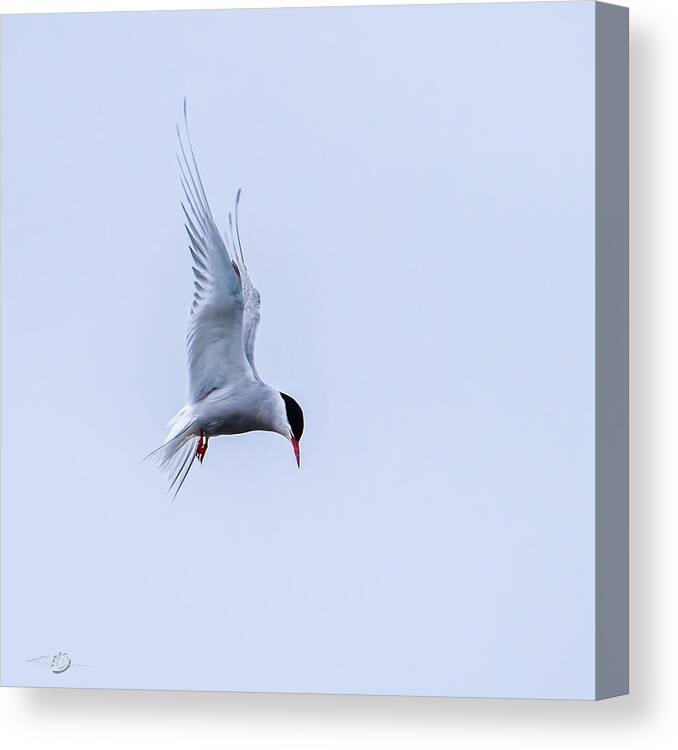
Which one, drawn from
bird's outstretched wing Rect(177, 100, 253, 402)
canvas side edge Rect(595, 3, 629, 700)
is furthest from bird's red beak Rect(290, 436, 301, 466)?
canvas side edge Rect(595, 3, 629, 700)

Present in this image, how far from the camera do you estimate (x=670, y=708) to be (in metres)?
4.97

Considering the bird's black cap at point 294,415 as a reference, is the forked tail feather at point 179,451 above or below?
below

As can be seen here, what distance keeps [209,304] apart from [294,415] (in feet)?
1.07

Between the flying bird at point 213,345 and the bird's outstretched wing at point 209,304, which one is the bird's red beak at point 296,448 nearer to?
the flying bird at point 213,345

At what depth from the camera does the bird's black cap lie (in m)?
5.02

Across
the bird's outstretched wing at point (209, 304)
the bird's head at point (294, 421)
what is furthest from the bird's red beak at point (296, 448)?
the bird's outstretched wing at point (209, 304)

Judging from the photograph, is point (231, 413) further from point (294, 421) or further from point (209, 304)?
point (209, 304)

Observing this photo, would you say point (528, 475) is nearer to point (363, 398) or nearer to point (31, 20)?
point (363, 398)

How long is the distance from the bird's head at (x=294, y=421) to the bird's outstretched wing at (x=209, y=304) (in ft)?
0.36

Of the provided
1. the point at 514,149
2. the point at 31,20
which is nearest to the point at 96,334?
the point at 31,20

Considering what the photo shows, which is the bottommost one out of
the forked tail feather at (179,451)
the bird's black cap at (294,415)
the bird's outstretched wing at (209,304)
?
the forked tail feather at (179,451)

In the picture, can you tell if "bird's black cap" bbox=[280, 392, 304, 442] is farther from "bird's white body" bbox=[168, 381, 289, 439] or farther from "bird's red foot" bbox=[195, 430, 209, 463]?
"bird's red foot" bbox=[195, 430, 209, 463]

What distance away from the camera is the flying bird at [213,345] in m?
5.05

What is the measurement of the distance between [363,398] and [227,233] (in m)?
0.49
